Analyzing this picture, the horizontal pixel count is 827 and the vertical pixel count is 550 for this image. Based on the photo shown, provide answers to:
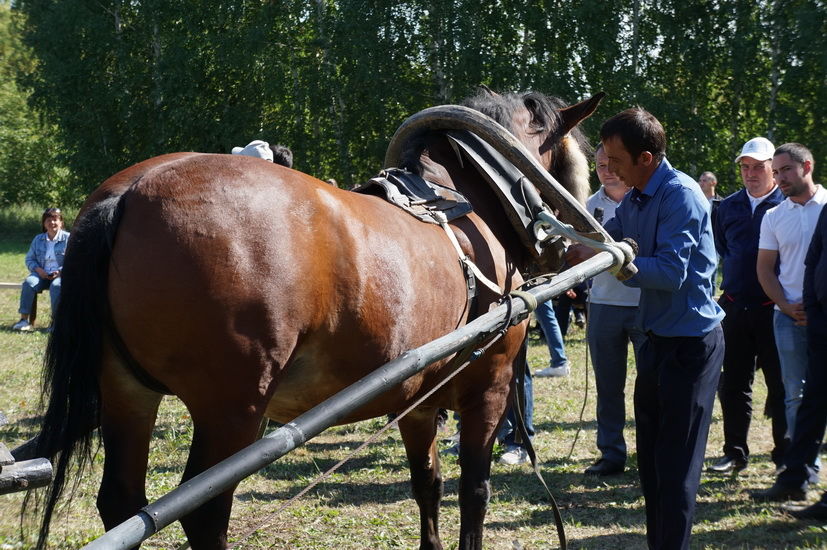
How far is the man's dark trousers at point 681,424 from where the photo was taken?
10.4 feet

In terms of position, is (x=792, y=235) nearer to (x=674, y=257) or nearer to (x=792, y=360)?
(x=792, y=360)

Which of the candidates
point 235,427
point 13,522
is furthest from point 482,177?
point 13,522

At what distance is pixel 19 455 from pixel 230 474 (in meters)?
1.43

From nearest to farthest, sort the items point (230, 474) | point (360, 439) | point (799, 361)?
point (230, 474) < point (799, 361) < point (360, 439)

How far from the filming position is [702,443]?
3223 mm

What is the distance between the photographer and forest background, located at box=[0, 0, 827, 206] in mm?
16875

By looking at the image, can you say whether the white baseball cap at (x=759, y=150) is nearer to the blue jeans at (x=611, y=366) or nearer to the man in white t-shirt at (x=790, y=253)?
the man in white t-shirt at (x=790, y=253)

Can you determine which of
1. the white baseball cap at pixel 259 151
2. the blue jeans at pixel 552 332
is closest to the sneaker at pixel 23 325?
the white baseball cap at pixel 259 151

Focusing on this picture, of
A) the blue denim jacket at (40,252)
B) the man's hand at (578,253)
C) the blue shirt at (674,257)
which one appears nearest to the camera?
the blue shirt at (674,257)

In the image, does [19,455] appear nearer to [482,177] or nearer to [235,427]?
[235,427]

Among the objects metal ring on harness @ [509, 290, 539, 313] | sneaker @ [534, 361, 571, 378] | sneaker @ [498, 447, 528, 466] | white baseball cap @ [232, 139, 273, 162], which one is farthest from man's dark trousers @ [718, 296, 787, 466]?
white baseball cap @ [232, 139, 273, 162]

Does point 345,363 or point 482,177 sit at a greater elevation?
point 482,177

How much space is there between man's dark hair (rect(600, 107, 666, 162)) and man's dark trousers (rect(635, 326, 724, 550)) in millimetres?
762

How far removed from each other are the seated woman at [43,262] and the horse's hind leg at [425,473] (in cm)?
871
